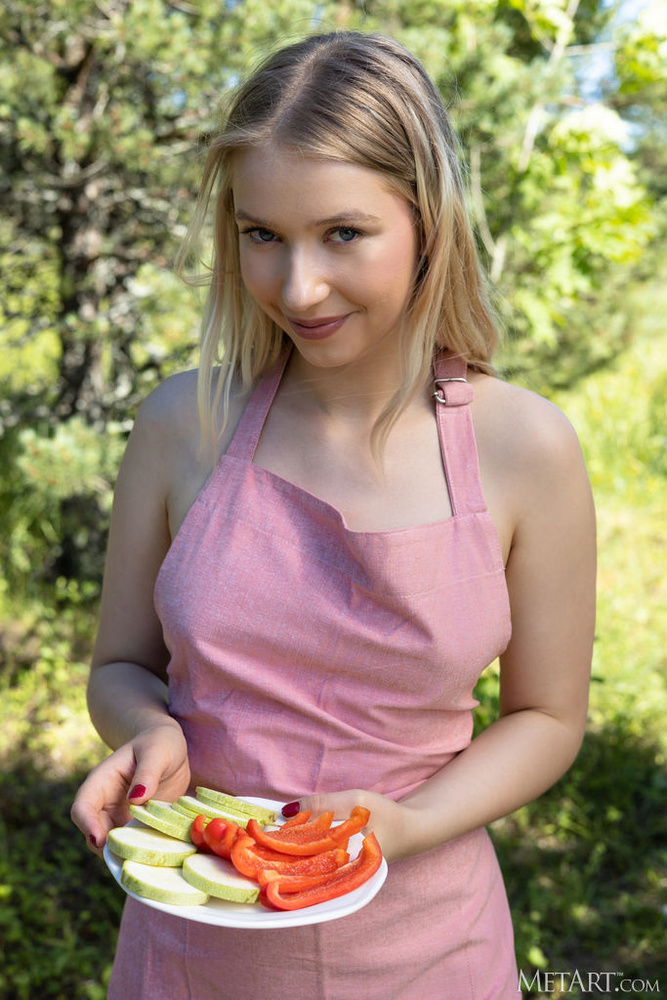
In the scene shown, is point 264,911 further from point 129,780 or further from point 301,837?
point 129,780

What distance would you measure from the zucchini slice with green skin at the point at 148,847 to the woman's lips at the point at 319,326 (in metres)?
0.66

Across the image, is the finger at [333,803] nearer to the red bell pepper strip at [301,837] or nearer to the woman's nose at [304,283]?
the red bell pepper strip at [301,837]

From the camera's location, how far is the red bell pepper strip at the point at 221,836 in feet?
3.62

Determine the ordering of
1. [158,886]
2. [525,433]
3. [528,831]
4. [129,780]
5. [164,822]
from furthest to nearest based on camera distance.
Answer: [528,831], [525,433], [129,780], [164,822], [158,886]

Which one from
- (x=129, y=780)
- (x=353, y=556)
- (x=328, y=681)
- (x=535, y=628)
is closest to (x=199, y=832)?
(x=129, y=780)

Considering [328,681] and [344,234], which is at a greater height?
[344,234]

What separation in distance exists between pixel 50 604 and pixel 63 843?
1352 mm

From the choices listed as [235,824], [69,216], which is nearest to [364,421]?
[235,824]

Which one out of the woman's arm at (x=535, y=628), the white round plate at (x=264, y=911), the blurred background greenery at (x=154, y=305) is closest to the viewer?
the white round plate at (x=264, y=911)

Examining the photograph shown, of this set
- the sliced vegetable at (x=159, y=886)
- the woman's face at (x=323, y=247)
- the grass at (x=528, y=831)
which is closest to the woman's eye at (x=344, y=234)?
the woman's face at (x=323, y=247)

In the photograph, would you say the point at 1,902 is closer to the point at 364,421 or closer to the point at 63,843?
the point at 63,843

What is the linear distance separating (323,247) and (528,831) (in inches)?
101

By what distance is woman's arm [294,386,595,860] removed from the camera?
1314 mm

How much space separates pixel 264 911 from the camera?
1043 millimetres
